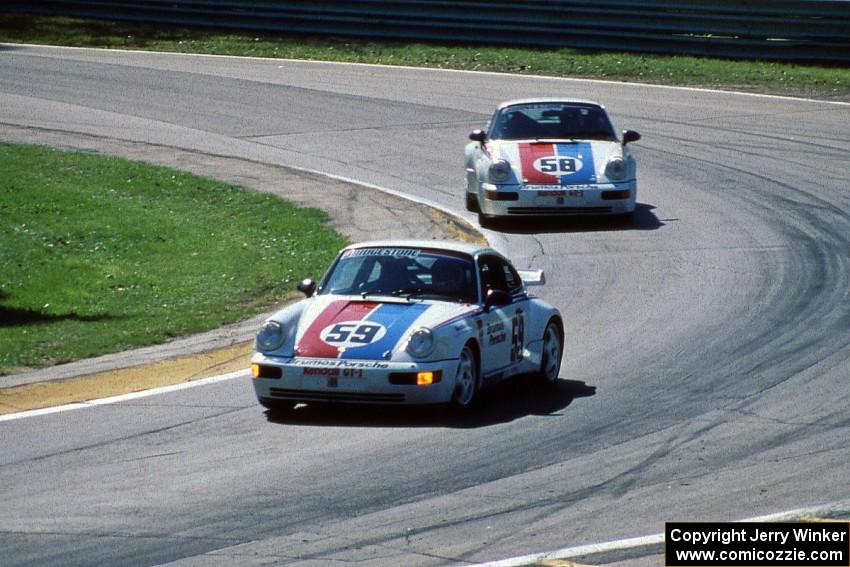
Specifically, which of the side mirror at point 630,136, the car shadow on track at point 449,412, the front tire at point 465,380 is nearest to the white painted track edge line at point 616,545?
the car shadow on track at point 449,412

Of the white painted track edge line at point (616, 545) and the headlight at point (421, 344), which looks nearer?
the white painted track edge line at point (616, 545)

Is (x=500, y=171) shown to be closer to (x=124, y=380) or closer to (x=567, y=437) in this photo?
(x=124, y=380)

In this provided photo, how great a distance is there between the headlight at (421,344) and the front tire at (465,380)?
1.08 feet

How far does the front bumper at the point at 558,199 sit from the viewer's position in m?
20.0

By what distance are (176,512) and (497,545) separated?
1.92m

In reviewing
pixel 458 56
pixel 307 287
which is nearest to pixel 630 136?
pixel 307 287

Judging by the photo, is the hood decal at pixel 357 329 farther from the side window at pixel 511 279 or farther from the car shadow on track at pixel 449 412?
the side window at pixel 511 279

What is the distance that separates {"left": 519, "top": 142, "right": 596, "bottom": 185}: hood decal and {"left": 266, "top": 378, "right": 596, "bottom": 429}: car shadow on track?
793 cm

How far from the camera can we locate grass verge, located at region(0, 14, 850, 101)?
30.4 m

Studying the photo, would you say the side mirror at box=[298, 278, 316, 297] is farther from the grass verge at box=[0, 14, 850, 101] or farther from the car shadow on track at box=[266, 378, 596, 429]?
the grass verge at box=[0, 14, 850, 101]

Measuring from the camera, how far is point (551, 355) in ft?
41.9

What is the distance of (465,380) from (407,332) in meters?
0.60

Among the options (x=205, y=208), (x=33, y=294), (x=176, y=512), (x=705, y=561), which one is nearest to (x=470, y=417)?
(x=176, y=512)

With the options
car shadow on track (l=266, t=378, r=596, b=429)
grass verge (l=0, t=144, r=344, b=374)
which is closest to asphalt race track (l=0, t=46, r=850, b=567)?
car shadow on track (l=266, t=378, r=596, b=429)
